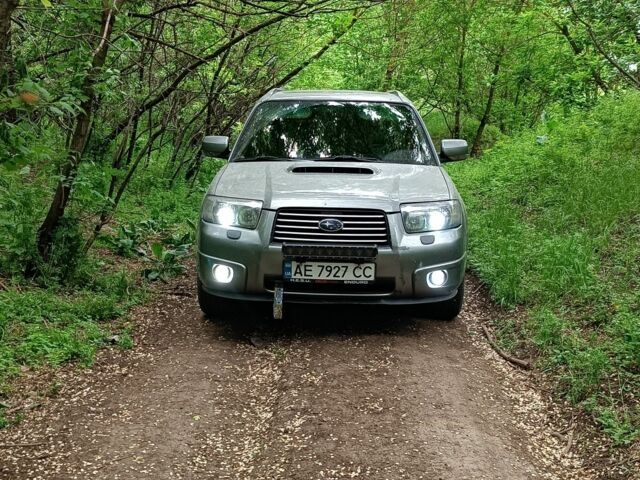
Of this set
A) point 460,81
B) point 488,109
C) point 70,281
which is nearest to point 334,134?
point 70,281

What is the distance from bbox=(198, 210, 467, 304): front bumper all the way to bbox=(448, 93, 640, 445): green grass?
0.94m

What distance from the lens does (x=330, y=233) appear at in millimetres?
4480

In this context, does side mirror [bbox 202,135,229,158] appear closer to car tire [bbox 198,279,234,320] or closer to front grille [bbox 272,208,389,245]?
car tire [bbox 198,279,234,320]

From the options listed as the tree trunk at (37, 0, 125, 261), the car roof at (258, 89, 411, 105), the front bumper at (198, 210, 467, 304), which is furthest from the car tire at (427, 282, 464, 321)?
the tree trunk at (37, 0, 125, 261)

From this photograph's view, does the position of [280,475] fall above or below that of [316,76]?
below

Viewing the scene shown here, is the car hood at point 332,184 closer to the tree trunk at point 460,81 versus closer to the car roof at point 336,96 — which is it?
the car roof at point 336,96

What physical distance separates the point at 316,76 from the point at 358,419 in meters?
13.7

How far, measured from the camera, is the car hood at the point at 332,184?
4.55 m

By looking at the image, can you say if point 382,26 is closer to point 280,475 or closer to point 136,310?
point 136,310

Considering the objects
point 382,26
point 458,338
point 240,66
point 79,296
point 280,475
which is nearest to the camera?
point 280,475

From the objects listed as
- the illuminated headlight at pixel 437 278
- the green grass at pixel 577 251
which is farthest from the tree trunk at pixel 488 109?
the illuminated headlight at pixel 437 278

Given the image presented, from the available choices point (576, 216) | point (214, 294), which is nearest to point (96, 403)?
point (214, 294)

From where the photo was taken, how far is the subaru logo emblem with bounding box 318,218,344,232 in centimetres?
447

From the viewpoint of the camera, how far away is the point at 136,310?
18.2 ft
